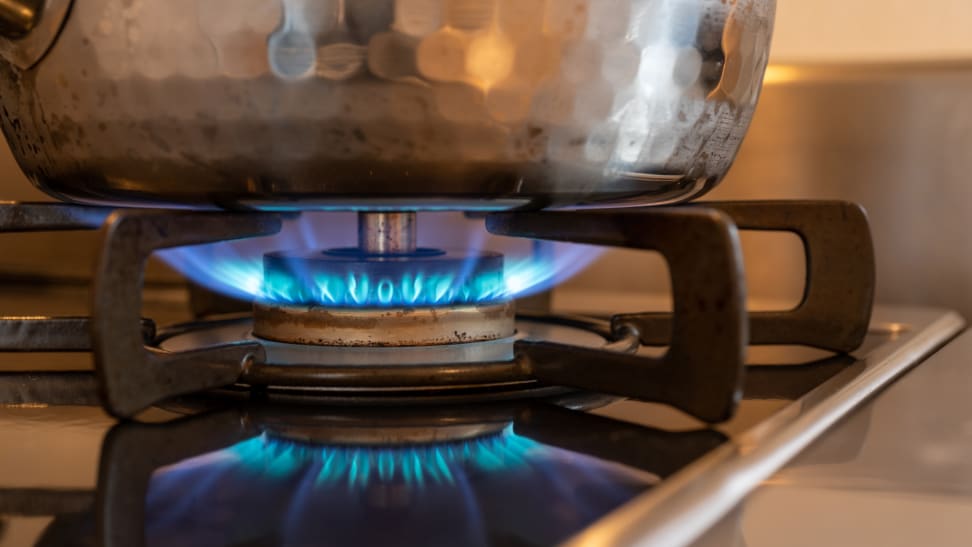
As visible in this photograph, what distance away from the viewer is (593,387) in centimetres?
43

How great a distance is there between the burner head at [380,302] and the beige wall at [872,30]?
51 cm

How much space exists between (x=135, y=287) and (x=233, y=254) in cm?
19

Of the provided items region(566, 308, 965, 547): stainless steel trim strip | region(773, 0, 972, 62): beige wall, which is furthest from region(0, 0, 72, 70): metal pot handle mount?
region(773, 0, 972, 62): beige wall

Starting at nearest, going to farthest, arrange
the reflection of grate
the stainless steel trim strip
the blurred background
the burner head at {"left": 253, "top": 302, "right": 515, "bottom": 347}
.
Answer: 1. the stainless steel trim strip
2. the reflection of grate
3. the burner head at {"left": 253, "top": 302, "right": 515, "bottom": 347}
4. the blurred background

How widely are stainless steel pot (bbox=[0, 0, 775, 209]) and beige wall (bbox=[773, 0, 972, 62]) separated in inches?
18.5

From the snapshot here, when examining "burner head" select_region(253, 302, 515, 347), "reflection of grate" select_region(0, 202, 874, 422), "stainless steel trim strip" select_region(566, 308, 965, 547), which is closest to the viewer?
"stainless steel trim strip" select_region(566, 308, 965, 547)

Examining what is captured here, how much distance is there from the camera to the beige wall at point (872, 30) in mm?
837

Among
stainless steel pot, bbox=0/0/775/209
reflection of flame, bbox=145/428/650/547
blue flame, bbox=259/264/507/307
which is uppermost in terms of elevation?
stainless steel pot, bbox=0/0/775/209

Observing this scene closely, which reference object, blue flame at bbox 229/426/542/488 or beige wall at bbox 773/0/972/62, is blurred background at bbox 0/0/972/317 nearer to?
beige wall at bbox 773/0/972/62

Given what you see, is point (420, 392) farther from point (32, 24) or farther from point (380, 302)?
point (32, 24)

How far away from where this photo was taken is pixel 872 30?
0.86 meters

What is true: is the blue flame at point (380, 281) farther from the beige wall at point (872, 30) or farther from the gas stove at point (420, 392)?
the beige wall at point (872, 30)

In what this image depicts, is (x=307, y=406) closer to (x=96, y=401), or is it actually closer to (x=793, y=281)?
(x=96, y=401)

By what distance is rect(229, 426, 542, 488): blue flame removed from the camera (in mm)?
328
